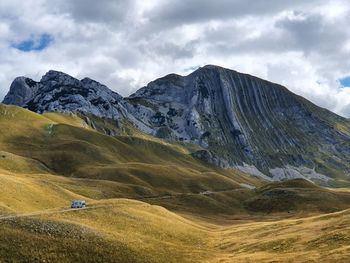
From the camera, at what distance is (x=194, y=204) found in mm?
143750

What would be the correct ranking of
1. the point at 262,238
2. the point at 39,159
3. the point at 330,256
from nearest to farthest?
the point at 330,256
the point at 262,238
the point at 39,159

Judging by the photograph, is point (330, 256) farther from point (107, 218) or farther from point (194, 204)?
point (194, 204)

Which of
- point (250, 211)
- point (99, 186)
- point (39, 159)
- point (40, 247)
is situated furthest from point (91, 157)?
point (40, 247)

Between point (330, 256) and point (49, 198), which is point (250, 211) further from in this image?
point (330, 256)

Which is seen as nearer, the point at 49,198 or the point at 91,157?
the point at 49,198

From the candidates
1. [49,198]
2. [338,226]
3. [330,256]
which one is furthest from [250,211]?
[330,256]

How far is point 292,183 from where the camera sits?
18638 centimetres

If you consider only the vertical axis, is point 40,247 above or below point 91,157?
below

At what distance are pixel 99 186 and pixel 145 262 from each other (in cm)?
8928

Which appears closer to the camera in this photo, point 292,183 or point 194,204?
point 194,204

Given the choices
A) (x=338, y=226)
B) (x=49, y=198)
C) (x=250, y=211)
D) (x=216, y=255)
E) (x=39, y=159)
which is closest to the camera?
(x=216, y=255)

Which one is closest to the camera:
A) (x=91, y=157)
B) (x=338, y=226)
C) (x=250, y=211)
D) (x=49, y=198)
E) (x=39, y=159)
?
(x=338, y=226)

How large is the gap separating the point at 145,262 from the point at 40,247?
1142 cm

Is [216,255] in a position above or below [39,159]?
below
